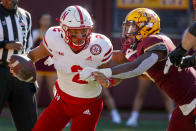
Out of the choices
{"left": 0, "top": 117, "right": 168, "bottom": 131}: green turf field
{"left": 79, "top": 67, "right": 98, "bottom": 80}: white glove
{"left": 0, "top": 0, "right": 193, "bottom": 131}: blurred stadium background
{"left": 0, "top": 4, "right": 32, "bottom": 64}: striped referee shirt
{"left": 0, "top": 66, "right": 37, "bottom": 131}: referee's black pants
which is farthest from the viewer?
{"left": 0, "top": 0, "right": 193, "bottom": 131}: blurred stadium background

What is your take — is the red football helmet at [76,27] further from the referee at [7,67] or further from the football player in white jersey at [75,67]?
the referee at [7,67]

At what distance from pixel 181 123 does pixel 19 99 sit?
158cm

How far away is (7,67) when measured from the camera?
4.74m

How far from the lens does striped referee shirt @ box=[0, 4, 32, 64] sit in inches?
187

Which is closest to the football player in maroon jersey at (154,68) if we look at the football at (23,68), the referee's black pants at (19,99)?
the football at (23,68)

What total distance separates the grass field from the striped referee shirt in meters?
1.90

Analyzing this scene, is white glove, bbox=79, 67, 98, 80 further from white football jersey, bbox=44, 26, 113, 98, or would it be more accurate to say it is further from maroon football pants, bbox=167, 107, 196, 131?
maroon football pants, bbox=167, 107, 196, 131

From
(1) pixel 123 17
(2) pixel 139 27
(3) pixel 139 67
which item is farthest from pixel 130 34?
(1) pixel 123 17

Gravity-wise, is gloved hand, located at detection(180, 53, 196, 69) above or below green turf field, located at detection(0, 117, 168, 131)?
above

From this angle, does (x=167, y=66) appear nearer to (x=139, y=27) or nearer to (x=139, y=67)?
(x=139, y=67)

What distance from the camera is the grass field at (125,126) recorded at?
21.7 feet

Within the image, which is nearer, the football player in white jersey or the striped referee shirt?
the football player in white jersey

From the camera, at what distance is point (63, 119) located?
13.3ft

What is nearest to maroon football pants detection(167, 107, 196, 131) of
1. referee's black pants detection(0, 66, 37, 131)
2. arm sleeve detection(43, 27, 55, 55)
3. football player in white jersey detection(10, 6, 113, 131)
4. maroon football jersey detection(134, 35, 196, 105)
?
maroon football jersey detection(134, 35, 196, 105)
